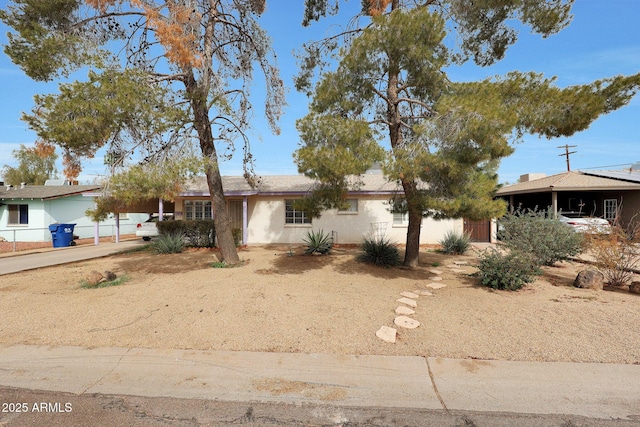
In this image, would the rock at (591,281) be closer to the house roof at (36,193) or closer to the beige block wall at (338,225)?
the beige block wall at (338,225)

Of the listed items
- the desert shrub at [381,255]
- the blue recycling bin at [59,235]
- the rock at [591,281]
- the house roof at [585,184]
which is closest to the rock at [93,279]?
the desert shrub at [381,255]

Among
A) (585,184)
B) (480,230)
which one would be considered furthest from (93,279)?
(585,184)

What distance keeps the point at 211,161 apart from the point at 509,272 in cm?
712

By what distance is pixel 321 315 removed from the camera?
211 inches

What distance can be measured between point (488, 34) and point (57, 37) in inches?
377

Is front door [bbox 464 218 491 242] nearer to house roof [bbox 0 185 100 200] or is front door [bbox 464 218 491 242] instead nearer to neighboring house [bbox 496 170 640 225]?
neighboring house [bbox 496 170 640 225]

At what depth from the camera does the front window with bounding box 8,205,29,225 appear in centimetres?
1931

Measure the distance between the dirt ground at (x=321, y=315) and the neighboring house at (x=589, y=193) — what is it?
11777mm

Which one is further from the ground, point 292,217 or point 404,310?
point 292,217

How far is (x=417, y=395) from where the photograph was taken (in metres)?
3.18

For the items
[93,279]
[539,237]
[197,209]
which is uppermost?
[197,209]

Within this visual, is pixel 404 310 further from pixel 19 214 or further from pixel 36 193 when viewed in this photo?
pixel 19 214

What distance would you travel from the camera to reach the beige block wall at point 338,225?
1552cm

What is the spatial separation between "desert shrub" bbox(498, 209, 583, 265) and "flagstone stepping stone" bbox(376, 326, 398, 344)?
412cm
